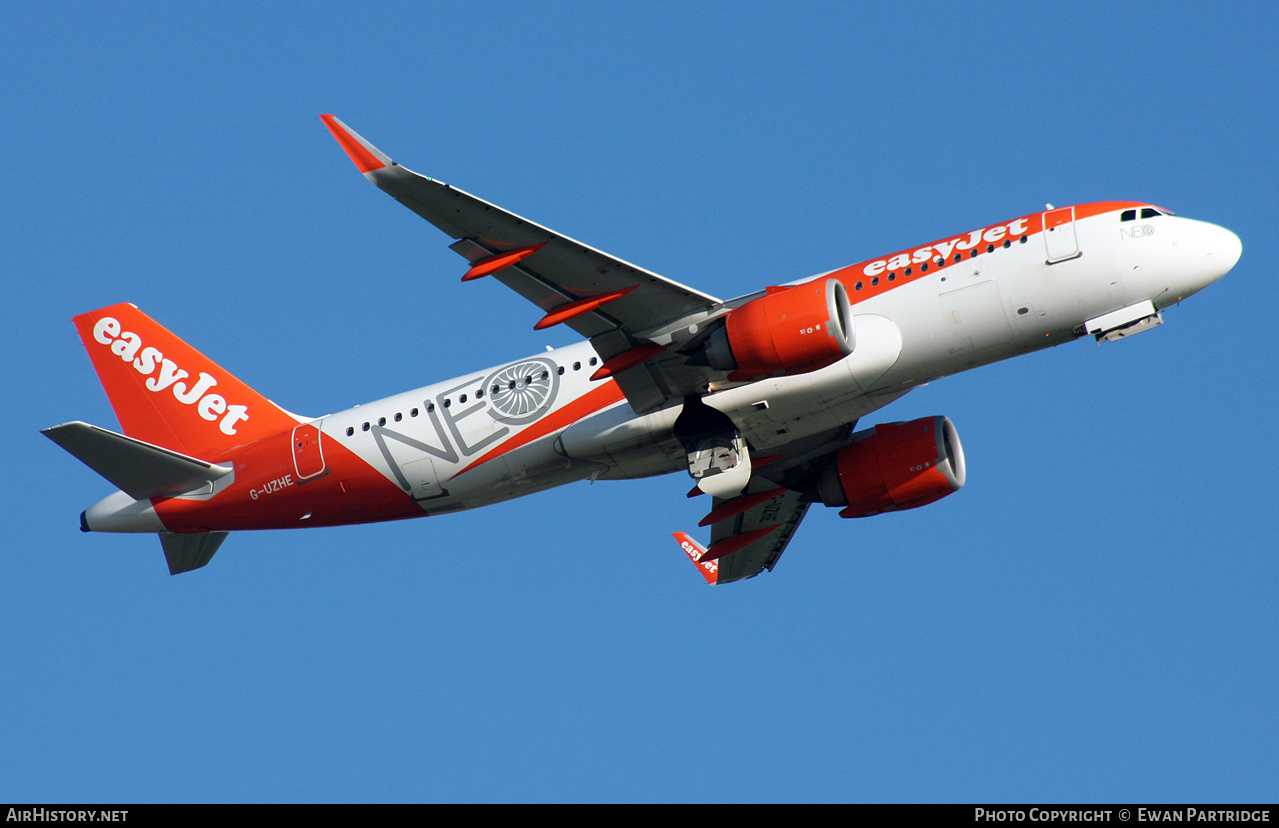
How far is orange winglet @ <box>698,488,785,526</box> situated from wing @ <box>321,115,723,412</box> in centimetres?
702

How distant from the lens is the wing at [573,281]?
25594 millimetres

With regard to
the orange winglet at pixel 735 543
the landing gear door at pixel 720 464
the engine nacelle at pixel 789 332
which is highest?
the engine nacelle at pixel 789 332

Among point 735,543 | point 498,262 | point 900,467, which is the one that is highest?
point 498,262

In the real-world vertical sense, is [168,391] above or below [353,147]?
above

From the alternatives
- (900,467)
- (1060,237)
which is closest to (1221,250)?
(1060,237)

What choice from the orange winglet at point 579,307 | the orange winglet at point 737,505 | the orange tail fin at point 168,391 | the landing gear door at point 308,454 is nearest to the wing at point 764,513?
the orange winglet at point 737,505

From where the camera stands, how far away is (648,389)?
31.0 meters

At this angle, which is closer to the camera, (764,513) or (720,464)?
(720,464)

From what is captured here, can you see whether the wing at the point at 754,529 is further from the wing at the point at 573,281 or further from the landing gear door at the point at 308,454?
the landing gear door at the point at 308,454

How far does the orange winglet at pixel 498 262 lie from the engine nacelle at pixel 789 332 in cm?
500

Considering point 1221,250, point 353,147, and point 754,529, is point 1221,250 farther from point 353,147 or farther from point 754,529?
point 353,147

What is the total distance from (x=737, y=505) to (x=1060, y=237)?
12.9m

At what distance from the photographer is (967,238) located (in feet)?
99.1

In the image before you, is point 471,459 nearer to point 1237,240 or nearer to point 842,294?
point 842,294
